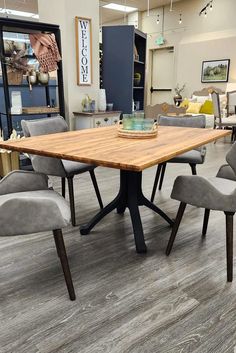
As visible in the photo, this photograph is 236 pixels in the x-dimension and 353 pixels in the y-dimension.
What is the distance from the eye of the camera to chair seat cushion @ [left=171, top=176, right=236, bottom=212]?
1.58 m

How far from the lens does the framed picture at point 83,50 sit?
391 cm

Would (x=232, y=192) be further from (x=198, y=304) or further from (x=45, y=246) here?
(x=45, y=246)

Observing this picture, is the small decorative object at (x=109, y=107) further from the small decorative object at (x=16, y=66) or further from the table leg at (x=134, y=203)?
the table leg at (x=134, y=203)

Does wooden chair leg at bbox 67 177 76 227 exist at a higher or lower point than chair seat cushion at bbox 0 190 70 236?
lower

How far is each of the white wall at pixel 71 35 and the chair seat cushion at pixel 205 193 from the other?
278 centimetres

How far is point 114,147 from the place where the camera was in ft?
5.48

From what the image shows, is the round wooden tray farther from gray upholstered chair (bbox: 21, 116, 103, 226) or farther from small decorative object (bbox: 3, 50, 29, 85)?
small decorative object (bbox: 3, 50, 29, 85)

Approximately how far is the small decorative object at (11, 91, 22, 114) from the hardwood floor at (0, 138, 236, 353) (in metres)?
1.93

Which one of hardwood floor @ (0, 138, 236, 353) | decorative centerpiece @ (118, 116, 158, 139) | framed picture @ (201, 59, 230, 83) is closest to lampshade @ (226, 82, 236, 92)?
framed picture @ (201, 59, 230, 83)

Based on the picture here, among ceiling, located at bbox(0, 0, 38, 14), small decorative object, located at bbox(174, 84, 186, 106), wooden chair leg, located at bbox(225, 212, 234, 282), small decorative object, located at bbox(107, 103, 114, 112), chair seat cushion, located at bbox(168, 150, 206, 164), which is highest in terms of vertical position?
ceiling, located at bbox(0, 0, 38, 14)

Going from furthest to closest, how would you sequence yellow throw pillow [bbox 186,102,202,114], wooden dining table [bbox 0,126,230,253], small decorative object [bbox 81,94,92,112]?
yellow throw pillow [bbox 186,102,202,114] → small decorative object [bbox 81,94,92,112] → wooden dining table [bbox 0,126,230,253]

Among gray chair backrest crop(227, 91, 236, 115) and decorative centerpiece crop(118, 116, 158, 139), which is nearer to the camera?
decorative centerpiece crop(118, 116, 158, 139)

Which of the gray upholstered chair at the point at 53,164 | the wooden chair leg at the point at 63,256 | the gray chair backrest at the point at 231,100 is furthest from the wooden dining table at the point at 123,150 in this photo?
the gray chair backrest at the point at 231,100

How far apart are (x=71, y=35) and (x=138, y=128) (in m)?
2.51
